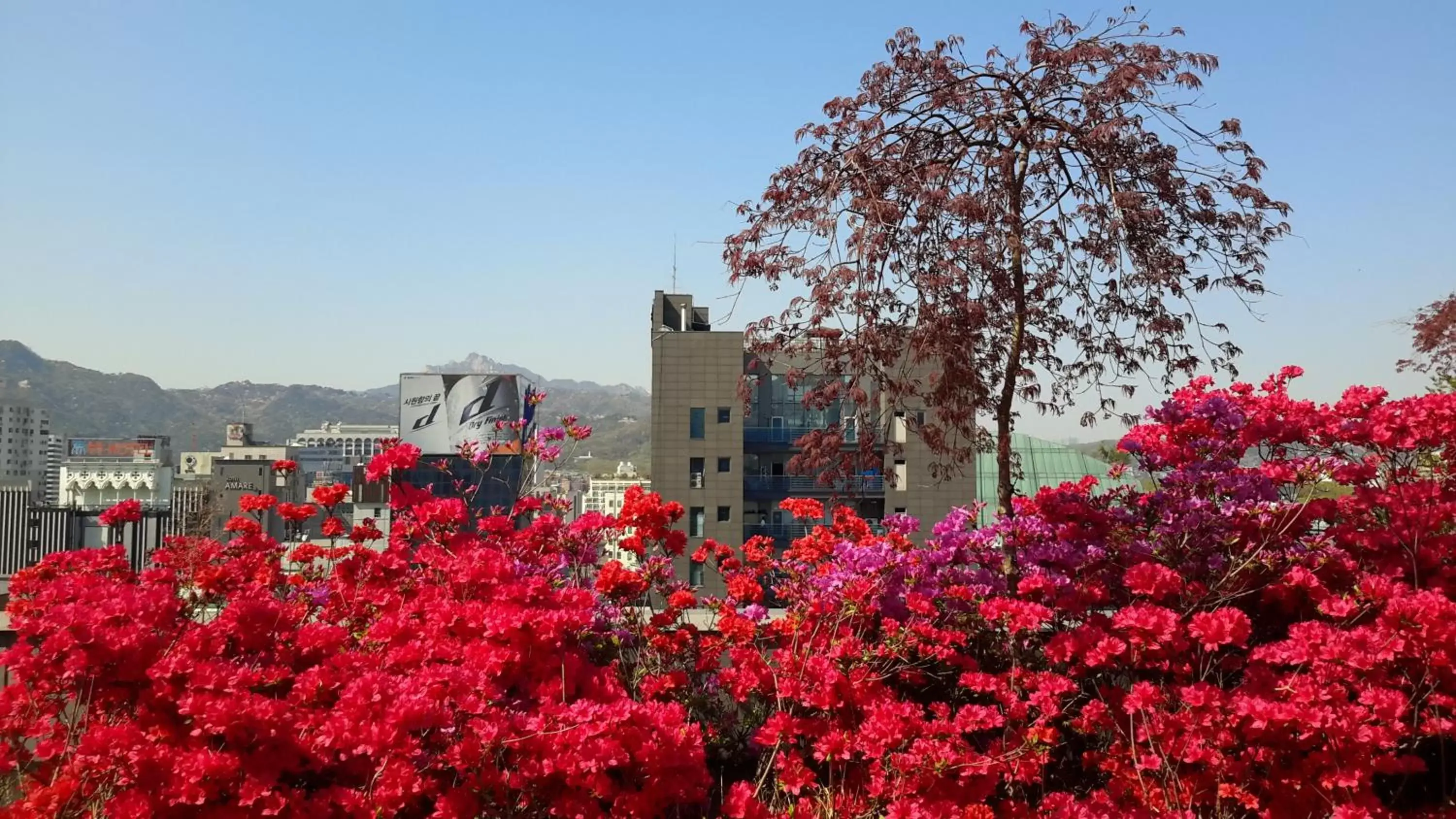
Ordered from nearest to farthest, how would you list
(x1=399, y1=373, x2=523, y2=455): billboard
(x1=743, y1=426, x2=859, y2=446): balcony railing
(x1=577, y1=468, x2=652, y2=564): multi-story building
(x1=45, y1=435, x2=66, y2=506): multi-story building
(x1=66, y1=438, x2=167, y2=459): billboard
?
1. (x1=577, y1=468, x2=652, y2=564): multi-story building
2. (x1=743, y1=426, x2=859, y2=446): balcony railing
3. (x1=399, y1=373, x2=523, y2=455): billboard
4. (x1=66, y1=438, x2=167, y2=459): billboard
5. (x1=45, y1=435, x2=66, y2=506): multi-story building

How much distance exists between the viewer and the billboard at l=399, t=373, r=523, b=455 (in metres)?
61.8

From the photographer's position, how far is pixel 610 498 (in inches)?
3922

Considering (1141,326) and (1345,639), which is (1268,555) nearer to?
(1345,639)

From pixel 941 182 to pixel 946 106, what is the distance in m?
0.39

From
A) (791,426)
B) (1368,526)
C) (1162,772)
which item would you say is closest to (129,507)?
(1162,772)

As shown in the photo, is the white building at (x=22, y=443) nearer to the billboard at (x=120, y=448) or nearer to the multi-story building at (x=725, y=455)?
the billboard at (x=120, y=448)

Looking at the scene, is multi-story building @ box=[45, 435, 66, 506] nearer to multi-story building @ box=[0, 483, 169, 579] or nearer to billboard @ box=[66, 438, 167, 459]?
billboard @ box=[66, 438, 167, 459]

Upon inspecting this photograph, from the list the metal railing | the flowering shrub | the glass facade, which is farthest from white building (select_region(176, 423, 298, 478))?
the flowering shrub

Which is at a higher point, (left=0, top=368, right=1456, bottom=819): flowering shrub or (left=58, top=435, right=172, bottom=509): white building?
(left=0, top=368, right=1456, bottom=819): flowering shrub

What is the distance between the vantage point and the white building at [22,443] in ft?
486

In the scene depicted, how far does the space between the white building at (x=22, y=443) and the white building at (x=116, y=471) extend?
28.3m

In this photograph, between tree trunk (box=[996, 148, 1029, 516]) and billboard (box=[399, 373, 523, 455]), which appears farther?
billboard (box=[399, 373, 523, 455])

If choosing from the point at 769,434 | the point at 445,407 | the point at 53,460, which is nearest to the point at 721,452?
the point at 769,434

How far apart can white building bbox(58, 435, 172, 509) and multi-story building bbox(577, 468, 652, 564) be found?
34864 millimetres
